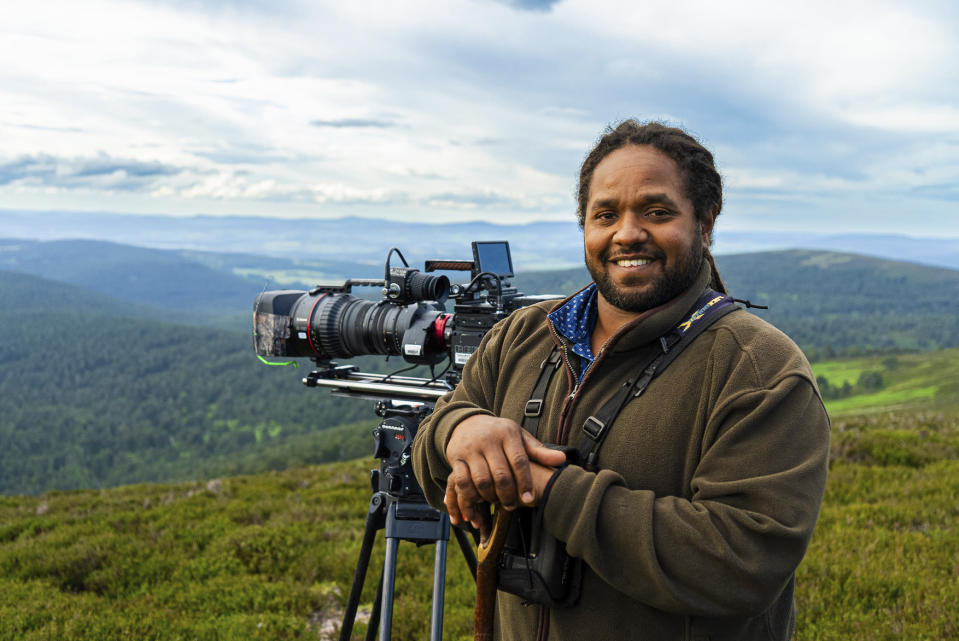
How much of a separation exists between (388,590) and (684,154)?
2420 millimetres

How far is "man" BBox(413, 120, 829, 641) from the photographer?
1.39 metres

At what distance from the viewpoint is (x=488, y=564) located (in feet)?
5.64

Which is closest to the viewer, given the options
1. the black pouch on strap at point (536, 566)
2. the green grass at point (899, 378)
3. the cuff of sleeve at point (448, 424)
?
the black pouch on strap at point (536, 566)

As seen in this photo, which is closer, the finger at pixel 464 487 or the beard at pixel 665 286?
the finger at pixel 464 487

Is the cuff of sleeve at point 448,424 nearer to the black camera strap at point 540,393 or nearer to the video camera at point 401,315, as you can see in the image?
the black camera strap at point 540,393

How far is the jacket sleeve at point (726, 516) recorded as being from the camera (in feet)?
4.50

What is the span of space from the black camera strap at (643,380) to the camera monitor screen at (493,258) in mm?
1806

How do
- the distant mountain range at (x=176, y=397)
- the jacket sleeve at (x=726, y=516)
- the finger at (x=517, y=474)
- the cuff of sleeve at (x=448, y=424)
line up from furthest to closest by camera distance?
the distant mountain range at (x=176, y=397), the cuff of sleeve at (x=448, y=424), the finger at (x=517, y=474), the jacket sleeve at (x=726, y=516)

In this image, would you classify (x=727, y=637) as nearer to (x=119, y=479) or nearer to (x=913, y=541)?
(x=913, y=541)

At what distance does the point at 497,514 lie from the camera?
167cm

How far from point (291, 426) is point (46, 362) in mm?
111993

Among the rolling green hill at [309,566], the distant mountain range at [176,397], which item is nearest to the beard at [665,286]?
the rolling green hill at [309,566]

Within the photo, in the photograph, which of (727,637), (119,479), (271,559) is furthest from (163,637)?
(119,479)

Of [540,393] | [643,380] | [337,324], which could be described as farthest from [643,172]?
[337,324]
